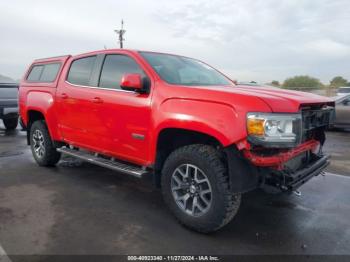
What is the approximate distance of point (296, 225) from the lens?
3604 mm

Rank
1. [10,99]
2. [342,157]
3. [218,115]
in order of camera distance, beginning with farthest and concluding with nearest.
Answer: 1. [10,99]
2. [342,157]
3. [218,115]

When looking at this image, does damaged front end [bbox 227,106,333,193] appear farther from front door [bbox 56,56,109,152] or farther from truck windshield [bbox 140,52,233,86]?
front door [bbox 56,56,109,152]

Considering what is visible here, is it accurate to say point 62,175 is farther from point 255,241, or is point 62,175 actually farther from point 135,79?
point 255,241

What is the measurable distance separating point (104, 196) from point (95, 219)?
766mm

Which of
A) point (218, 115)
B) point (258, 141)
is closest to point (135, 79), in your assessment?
point (218, 115)

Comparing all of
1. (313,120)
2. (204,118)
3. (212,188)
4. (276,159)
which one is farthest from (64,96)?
(313,120)

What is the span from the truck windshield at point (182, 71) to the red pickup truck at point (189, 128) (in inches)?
0.8

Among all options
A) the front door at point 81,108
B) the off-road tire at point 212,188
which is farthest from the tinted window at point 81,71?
the off-road tire at point 212,188

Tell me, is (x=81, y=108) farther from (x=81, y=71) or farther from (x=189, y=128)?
(x=189, y=128)

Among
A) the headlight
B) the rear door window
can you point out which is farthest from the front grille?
the rear door window

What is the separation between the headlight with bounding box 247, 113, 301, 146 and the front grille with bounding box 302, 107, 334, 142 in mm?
365

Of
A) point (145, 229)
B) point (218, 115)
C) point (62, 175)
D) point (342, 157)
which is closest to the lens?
point (218, 115)

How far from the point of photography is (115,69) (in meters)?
4.36

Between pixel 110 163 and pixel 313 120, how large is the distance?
8.19ft
